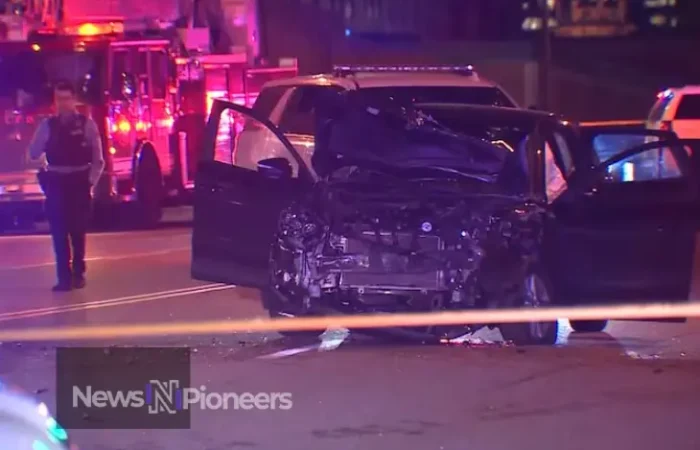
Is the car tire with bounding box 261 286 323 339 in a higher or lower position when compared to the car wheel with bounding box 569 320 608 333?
higher

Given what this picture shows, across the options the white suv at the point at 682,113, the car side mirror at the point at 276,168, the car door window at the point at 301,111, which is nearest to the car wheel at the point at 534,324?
the car side mirror at the point at 276,168

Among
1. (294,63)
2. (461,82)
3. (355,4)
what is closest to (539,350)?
(461,82)

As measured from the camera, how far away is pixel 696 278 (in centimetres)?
1201

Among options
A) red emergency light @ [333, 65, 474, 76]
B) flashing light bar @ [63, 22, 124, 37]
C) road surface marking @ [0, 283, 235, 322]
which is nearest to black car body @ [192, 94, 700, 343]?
road surface marking @ [0, 283, 235, 322]

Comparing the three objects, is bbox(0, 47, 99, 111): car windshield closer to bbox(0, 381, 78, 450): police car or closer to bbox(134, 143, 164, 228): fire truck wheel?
bbox(134, 143, 164, 228): fire truck wheel

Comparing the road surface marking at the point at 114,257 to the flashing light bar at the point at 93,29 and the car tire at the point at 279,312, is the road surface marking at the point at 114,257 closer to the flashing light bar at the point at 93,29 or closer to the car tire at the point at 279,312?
the flashing light bar at the point at 93,29

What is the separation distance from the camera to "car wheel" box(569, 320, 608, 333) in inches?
377

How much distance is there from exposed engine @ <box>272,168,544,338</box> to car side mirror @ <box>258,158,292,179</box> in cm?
43

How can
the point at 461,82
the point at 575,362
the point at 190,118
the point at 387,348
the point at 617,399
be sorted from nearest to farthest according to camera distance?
the point at 617,399, the point at 575,362, the point at 387,348, the point at 461,82, the point at 190,118

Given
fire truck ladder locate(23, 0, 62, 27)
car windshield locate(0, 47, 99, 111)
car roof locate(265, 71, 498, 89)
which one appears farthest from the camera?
fire truck ladder locate(23, 0, 62, 27)

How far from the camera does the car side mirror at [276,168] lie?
9.06 meters

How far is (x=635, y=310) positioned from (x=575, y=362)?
3.85 feet

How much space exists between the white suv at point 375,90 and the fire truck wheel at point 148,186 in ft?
13.9

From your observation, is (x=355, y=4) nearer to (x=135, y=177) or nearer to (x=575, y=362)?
(x=135, y=177)
